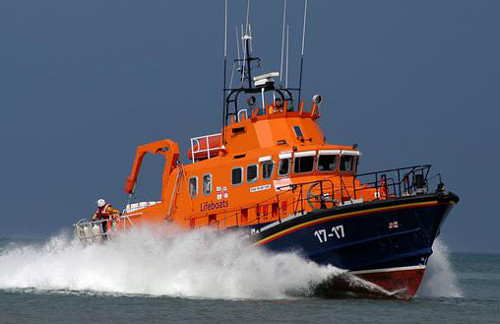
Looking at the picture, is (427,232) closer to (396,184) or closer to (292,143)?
(396,184)

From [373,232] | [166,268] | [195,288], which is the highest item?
[373,232]

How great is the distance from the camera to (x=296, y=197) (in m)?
18.2

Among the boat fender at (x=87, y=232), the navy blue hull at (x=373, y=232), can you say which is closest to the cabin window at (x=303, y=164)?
the navy blue hull at (x=373, y=232)

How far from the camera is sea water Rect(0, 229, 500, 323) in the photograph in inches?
650

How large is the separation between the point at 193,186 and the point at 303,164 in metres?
2.82

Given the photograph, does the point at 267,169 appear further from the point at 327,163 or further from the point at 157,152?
the point at 157,152

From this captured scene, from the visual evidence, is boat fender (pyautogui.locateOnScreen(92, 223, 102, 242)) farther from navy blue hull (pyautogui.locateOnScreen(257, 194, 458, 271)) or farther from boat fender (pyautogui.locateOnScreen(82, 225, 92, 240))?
navy blue hull (pyautogui.locateOnScreen(257, 194, 458, 271))

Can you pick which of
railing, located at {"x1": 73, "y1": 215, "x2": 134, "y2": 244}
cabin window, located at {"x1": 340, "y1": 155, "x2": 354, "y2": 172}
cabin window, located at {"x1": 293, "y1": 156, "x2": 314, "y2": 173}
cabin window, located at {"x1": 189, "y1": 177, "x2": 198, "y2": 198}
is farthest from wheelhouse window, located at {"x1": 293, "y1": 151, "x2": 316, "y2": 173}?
railing, located at {"x1": 73, "y1": 215, "x2": 134, "y2": 244}

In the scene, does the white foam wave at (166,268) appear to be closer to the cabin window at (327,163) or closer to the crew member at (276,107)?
the cabin window at (327,163)

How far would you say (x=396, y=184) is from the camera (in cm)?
1820

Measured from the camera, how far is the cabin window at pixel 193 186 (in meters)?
20.2

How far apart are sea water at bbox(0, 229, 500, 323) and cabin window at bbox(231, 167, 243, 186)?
117 centimetres

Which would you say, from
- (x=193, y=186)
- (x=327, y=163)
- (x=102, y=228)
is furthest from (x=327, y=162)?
(x=102, y=228)

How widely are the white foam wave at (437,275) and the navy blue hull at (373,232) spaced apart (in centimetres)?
276
